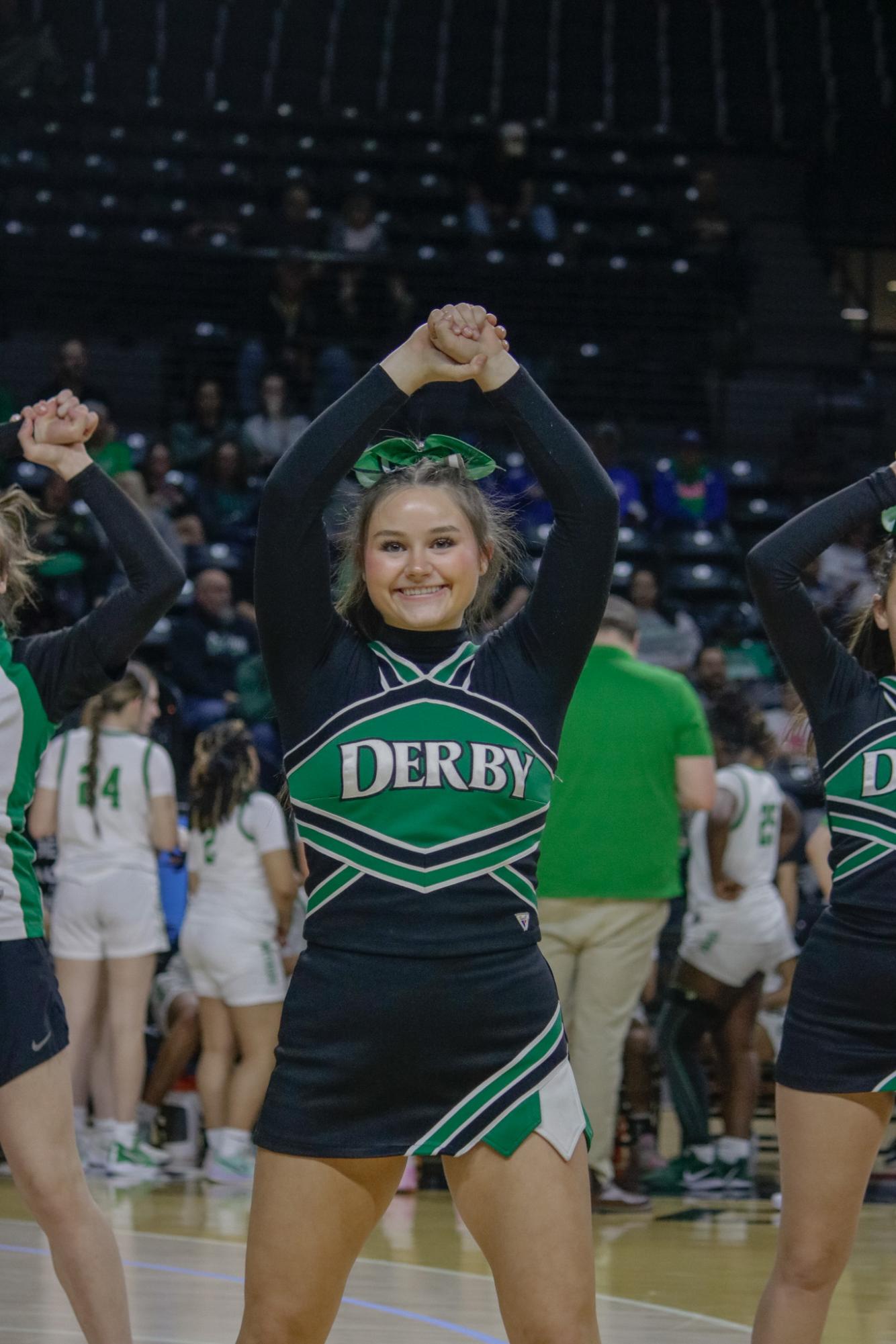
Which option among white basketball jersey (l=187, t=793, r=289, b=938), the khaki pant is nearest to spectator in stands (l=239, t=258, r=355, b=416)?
white basketball jersey (l=187, t=793, r=289, b=938)

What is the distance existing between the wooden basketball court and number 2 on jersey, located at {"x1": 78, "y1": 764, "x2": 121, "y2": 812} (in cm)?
133

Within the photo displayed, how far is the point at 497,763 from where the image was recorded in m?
2.27

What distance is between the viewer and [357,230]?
521 inches

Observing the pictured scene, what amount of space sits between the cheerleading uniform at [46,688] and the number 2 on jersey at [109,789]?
126 inches

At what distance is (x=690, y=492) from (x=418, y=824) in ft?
31.7

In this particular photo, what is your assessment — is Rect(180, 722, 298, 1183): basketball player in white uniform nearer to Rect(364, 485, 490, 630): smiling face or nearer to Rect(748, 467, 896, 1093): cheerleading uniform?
Rect(748, 467, 896, 1093): cheerleading uniform

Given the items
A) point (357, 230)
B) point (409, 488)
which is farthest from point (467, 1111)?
point (357, 230)

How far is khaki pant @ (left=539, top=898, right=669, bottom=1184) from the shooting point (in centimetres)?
548

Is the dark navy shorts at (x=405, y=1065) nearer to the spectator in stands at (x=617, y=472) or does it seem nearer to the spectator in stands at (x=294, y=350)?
the spectator in stands at (x=617, y=472)

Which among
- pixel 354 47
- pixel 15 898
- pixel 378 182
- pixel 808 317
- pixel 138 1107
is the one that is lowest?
pixel 138 1107

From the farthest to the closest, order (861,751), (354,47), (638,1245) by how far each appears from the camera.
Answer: (354,47) → (638,1245) → (861,751)

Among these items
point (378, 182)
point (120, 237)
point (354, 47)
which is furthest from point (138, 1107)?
point (354, 47)

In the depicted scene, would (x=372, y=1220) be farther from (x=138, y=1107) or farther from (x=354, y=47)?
(x=354, y=47)

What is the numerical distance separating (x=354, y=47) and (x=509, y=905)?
50.6 ft
